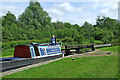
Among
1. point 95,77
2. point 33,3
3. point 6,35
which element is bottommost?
point 95,77

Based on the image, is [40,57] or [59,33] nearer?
[40,57]

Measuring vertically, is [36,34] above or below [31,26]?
below

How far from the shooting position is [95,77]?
22.5ft

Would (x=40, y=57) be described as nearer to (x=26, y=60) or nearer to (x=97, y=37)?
(x=26, y=60)

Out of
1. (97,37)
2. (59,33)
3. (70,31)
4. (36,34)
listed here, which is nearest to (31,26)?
(36,34)

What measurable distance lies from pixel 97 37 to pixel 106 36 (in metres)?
3.37

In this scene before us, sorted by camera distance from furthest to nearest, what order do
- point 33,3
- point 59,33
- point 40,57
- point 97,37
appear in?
point 97,37 < point 33,3 < point 59,33 < point 40,57

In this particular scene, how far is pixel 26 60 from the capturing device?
1114cm

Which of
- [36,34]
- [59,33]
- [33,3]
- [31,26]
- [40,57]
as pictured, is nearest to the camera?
[40,57]

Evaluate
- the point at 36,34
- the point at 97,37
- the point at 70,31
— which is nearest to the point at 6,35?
the point at 36,34

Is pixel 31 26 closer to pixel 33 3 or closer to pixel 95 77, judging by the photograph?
pixel 33 3

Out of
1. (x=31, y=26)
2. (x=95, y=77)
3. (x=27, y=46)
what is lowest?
(x=95, y=77)

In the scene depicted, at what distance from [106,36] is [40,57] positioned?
3752 cm

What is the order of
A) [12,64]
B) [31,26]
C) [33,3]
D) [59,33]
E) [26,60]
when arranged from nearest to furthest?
[12,64], [26,60], [31,26], [59,33], [33,3]
